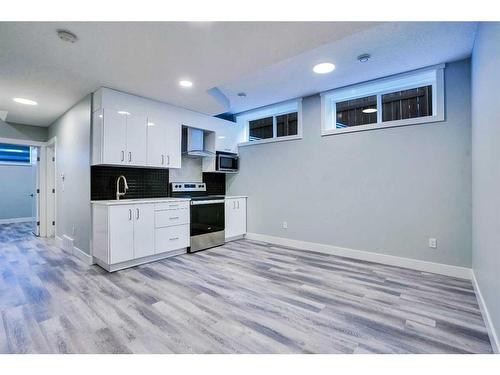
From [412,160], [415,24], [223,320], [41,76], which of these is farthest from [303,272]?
[41,76]

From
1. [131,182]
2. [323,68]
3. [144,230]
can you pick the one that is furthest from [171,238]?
[323,68]

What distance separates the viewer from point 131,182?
3.81 meters

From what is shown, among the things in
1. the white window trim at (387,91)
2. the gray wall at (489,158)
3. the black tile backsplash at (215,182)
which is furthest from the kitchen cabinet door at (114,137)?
the gray wall at (489,158)

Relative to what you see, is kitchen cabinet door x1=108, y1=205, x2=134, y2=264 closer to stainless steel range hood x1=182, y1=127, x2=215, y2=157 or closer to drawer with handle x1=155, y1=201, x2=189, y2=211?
drawer with handle x1=155, y1=201, x2=189, y2=211

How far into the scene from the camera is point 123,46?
2.18 metres

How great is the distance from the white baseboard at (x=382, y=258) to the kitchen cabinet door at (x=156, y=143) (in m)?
2.32

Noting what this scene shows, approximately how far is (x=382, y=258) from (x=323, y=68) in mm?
2607

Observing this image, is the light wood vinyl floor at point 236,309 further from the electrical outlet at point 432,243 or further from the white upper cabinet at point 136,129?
the white upper cabinet at point 136,129

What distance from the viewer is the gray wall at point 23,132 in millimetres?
4618

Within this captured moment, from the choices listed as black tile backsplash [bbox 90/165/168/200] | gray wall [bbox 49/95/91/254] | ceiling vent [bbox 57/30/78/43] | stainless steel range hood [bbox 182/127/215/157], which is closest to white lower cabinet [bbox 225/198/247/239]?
stainless steel range hood [bbox 182/127/215/157]

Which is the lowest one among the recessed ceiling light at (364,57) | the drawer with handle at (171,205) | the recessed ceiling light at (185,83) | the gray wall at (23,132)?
the drawer with handle at (171,205)

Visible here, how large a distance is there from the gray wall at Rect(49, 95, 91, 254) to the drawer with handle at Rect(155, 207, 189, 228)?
96 centimetres

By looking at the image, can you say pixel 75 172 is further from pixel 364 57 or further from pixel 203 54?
pixel 364 57

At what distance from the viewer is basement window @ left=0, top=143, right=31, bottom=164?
272 inches
